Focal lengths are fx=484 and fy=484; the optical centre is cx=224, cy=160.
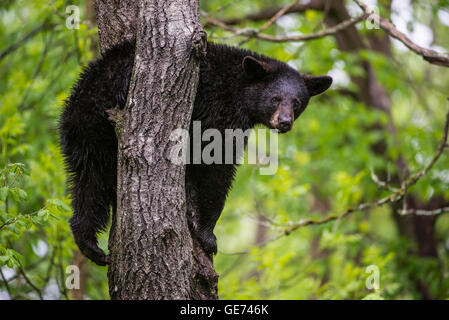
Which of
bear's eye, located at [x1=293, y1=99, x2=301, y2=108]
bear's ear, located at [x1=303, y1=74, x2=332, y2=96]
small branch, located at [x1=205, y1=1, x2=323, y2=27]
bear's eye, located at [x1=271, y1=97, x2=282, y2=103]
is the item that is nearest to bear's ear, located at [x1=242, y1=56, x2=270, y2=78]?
bear's eye, located at [x1=271, y1=97, x2=282, y2=103]

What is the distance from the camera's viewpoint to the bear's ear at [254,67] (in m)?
5.35

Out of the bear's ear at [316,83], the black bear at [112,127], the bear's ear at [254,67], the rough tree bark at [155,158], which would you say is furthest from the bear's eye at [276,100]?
the rough tree bark at [155,158]

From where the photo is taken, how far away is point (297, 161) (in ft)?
36.8

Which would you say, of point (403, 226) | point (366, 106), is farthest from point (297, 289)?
point (366, 106)

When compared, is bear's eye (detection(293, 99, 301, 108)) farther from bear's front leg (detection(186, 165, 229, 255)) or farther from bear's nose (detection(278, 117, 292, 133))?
bear's front leg (detection(186, 165, 229, 255))

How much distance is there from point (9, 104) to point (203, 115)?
14.4 feet

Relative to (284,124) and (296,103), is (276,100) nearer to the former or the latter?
(296,103)

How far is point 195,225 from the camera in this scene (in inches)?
181

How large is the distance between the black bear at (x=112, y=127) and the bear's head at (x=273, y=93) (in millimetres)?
17

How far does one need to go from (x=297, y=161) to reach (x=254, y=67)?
598 cm

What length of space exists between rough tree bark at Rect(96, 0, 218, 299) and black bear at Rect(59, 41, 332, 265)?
0.60 meters

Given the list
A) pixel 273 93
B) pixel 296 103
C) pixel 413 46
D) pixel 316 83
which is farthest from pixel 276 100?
pixel 413 46

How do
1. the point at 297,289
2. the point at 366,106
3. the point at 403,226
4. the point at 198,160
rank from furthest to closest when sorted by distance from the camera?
the point at 366,106 → the point at 403,226 → the point at 297,289 → the point at 198,160

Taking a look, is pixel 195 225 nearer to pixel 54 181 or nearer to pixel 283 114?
pixel 283 114
